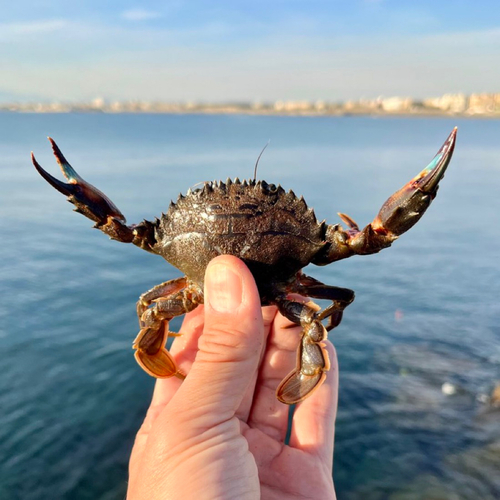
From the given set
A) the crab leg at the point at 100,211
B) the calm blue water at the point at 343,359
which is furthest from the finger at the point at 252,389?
the calm blue water at the point at 343,359

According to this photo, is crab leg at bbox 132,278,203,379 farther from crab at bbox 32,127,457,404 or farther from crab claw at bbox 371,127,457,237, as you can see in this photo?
crab claw at bbox 371,127,457,237

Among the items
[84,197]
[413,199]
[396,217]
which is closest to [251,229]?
[396,217]

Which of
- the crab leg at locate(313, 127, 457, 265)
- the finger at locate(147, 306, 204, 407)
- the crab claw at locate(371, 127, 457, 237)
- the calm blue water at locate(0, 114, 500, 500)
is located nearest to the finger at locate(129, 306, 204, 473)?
the finger at locate(147, 306, 204, 407)

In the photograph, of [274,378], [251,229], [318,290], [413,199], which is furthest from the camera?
[274,378]

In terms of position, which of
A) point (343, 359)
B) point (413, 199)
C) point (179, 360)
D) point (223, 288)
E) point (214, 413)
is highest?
point (413, 199)

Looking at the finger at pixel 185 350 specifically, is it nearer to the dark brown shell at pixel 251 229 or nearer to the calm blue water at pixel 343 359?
the dark brown shell at pixel 251 229

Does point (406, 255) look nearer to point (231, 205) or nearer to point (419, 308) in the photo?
point (419, 308)

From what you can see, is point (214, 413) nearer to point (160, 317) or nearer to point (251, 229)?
point (160, 317)
